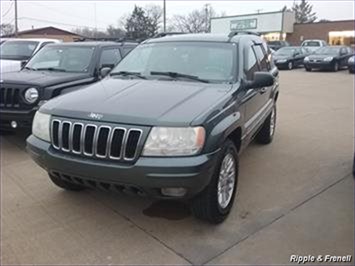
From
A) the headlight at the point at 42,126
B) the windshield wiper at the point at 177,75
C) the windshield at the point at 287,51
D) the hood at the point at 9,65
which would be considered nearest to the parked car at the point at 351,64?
the windshield at the point at 287,51

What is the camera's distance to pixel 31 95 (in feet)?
19.1

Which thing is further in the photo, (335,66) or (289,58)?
(289,58)

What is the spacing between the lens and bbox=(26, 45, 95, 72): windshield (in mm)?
6930

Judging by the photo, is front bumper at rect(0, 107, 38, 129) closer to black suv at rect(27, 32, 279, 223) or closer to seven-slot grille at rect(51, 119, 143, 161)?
black suv at rect(27, 32, 279, 223)

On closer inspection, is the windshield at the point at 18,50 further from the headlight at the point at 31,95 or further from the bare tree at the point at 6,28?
the bare tree at the point at 6,28

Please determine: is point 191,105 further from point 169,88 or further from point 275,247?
point 275,247

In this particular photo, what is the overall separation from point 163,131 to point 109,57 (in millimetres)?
4469

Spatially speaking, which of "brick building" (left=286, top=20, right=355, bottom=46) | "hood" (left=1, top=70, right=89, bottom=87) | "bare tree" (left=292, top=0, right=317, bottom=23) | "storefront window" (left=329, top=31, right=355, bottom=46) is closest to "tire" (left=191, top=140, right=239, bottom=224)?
"hood" (left=1, top=70, right=89, bottom=87)

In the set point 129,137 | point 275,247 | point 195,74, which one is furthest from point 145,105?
point 275,247

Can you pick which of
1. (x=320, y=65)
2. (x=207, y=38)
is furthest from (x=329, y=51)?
(x=207, y=38)

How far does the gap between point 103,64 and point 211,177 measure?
14.3ft

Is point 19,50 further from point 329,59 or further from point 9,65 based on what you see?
point 329,59

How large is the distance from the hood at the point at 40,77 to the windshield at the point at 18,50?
399 cm

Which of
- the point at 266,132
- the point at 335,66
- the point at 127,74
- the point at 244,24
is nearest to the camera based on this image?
the point at 127,74
